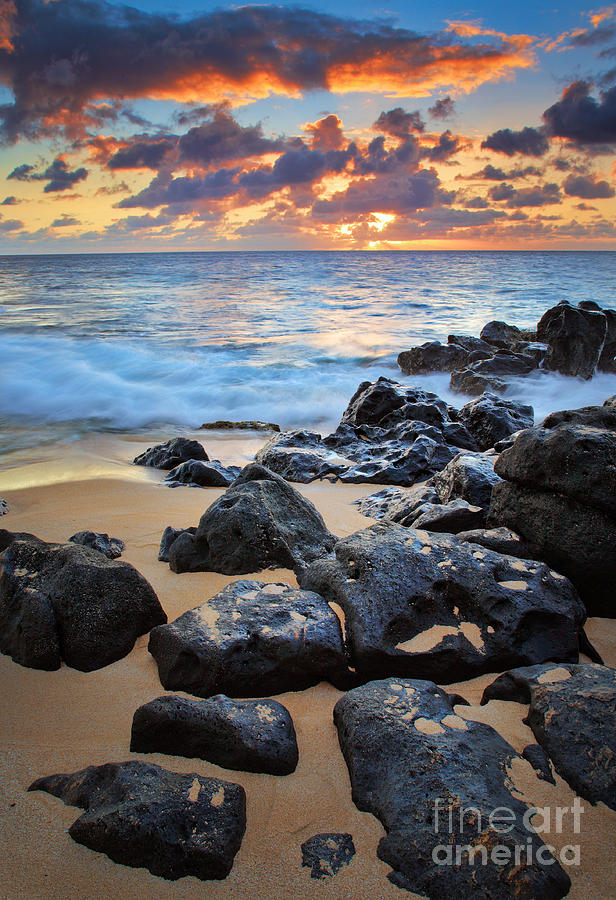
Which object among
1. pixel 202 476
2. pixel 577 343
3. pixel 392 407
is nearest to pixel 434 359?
pixel 577 343

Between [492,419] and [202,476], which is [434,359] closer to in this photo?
[492,419]

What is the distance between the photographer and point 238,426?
351 inches

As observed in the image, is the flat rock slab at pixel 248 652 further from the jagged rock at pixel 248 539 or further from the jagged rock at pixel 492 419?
the jagged rock at pixel 492 419

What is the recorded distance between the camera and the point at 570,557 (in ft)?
9.59

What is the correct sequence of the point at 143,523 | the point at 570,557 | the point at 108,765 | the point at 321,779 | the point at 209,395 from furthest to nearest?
the point at 209,395, the point at 143,523, the point at 570,557, the point at 321,779, the point at 108,765

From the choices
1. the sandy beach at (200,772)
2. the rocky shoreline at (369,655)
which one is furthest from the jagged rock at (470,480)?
the sandy beach at (200,772)

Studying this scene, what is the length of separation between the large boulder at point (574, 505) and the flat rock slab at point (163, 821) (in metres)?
2.07

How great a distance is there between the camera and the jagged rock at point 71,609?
248cm

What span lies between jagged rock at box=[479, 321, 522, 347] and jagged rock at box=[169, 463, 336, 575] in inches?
545

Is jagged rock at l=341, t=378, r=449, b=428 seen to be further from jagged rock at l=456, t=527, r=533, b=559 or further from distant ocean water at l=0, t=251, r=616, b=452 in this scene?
jagged rock at l=456, t=527, r=533, b=559

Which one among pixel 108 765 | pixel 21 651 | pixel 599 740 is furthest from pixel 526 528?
pixel 21 651

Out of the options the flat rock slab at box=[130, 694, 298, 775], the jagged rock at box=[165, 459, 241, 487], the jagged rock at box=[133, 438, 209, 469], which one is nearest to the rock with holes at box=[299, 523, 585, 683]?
the flat rock slab at box=[130, 694, 298, 775]

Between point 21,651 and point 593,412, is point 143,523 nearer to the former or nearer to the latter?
point 21,651

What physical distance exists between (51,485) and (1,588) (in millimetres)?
2856
